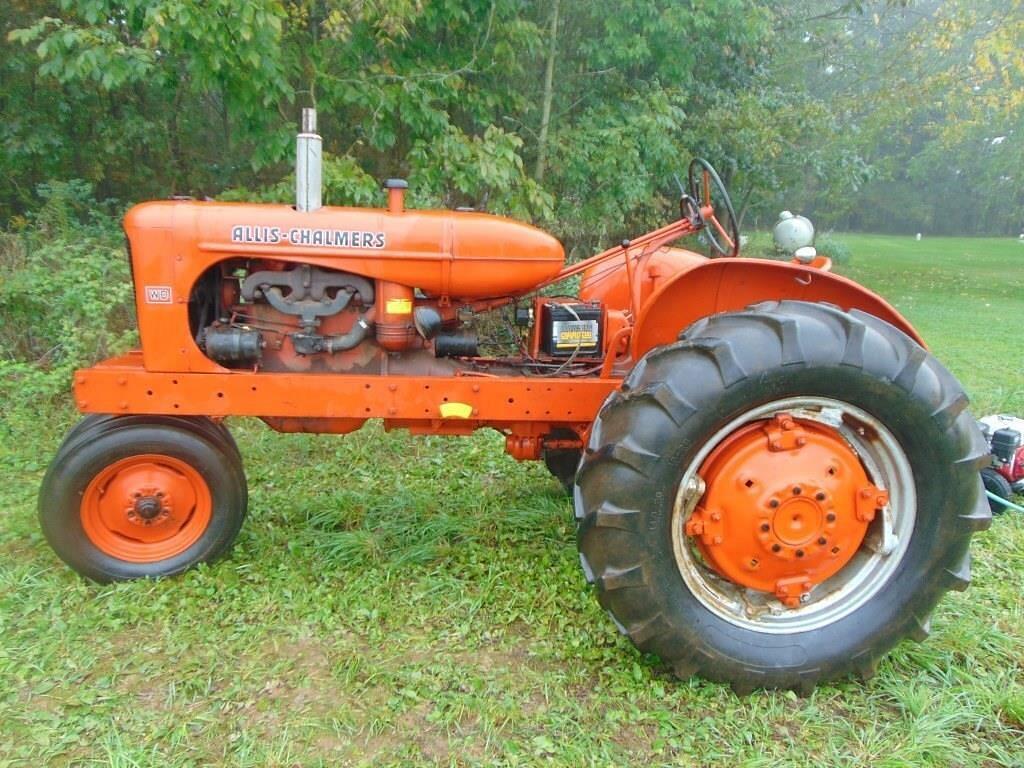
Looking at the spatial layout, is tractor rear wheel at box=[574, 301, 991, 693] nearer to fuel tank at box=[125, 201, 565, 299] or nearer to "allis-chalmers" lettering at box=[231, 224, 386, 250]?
fuel tank at box=[125, 201, 565, 299]

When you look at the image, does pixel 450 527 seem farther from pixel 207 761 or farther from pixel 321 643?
pixel 207 761

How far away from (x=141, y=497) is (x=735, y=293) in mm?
2246

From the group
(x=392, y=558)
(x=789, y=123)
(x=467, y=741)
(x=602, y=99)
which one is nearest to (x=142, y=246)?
(x=392, y=558)

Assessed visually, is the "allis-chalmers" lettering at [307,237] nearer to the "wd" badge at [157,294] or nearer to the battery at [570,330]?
the "wd" badge at [157,294]

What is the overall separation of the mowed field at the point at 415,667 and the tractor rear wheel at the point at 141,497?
0.11m

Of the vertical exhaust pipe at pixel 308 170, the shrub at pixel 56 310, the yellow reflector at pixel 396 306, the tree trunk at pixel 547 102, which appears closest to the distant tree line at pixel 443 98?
the tree trunk at pixel 547 102

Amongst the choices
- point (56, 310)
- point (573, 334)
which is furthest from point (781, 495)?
point (56, 310)

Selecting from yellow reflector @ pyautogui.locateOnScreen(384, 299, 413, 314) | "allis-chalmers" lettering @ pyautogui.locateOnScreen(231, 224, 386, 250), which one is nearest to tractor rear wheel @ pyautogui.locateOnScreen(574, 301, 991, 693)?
yellow reflector @ pyautogui.locateOnScreen(384, 299, 413, 314)

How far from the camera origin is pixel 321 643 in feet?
8.27

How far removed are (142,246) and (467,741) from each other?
6.35ft

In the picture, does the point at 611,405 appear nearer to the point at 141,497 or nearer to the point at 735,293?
the point at 735,293

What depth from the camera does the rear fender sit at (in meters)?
2.62

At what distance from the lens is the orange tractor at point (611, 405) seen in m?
2.21

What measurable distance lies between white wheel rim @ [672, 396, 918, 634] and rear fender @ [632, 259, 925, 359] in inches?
18.4
